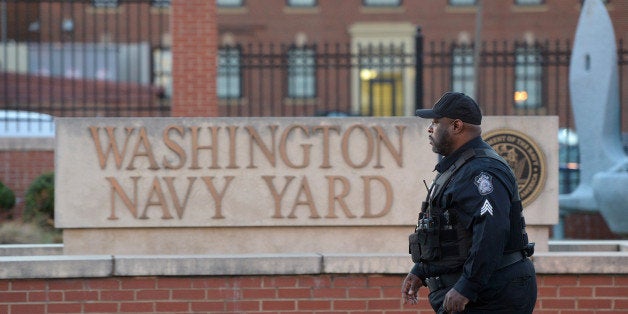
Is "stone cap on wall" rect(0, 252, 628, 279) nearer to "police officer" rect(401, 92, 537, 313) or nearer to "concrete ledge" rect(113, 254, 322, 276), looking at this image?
"concrete ledge" rect(113, 254, 322, 276)

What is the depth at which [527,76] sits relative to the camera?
746 inches

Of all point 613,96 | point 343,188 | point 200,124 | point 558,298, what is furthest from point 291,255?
point 613,96

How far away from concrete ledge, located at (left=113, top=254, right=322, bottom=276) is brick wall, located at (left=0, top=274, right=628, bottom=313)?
50 mm

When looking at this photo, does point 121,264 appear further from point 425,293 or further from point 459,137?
point 459,137

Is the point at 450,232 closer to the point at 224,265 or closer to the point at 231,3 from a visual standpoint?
the point at 224,265

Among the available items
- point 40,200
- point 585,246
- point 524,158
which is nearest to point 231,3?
point 40,200

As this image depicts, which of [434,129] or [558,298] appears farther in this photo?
[558,298]

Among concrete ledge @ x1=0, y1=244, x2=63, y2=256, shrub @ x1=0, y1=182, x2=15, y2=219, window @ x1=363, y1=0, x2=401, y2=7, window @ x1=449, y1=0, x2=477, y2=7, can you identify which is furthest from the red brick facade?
window @ x1=363, y1=0, x2=401, y2=7

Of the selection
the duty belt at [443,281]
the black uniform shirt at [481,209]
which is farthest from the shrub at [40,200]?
the black uniform shirt at [481,209]

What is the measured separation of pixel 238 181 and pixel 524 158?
2.01 m

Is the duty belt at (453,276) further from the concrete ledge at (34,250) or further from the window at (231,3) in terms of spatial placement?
the window at (231,3)

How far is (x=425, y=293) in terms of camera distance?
7.52m

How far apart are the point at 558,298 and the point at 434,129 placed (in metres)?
2.71

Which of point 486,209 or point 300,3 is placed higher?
point 300,3
